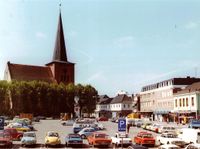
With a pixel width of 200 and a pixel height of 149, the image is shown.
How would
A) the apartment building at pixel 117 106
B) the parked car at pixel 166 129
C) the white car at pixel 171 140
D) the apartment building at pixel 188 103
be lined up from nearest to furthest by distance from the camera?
the white car at pixel 171 140, the parked car at pixel 166 129, the apartment building at pixel 188 103, the apartment building at pixel 117 106

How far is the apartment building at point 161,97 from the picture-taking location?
10388cm

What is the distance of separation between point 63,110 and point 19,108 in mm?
16131

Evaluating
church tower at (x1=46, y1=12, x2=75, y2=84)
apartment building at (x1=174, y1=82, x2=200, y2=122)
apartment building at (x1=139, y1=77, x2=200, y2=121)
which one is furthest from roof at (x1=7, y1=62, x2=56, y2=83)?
apartment building at (x1=174, y1=82, x2=200, y2=122)

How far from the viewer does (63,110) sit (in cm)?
13012

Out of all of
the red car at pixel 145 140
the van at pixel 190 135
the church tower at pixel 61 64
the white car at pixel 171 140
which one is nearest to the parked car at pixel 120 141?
the red car at pixel 145 140

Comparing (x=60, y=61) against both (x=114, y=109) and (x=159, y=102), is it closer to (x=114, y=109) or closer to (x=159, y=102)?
(x=114, y=109)

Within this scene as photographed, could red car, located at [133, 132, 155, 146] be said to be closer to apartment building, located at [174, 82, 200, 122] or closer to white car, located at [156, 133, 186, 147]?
white car, located at [156, 133, 186, 147]

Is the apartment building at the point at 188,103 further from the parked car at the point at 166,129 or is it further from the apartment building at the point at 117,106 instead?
the apartment building at the point at 117,106

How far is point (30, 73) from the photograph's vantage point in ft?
492

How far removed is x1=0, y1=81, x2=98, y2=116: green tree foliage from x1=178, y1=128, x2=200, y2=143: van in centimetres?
Result: 8325

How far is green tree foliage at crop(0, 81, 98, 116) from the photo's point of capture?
386 feet

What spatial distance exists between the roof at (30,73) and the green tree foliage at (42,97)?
1998 cm

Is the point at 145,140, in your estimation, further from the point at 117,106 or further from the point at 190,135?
the point at 117,106

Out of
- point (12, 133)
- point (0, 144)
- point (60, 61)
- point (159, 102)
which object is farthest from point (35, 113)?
point (0, 144)
